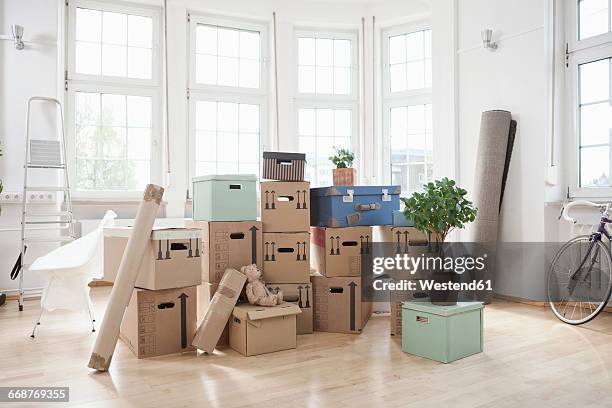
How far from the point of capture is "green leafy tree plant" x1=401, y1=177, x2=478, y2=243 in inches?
112

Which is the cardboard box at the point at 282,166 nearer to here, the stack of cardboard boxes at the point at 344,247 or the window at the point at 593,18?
the stack of cardboard boxes at the point at 344,247

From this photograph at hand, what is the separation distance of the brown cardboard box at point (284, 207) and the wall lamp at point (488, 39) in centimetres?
240

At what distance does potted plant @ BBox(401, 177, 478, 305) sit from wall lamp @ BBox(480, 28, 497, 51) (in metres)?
2.30

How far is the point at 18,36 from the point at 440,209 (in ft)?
→ 13.1

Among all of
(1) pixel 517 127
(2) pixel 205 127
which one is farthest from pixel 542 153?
(2) pixel 205 127

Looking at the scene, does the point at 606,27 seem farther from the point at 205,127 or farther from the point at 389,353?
the point at 205,127

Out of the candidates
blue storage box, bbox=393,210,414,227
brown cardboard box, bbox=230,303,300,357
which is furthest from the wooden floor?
blue storage box, bbox=393,210,414,227

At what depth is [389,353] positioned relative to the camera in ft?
9.60

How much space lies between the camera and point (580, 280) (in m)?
3.78

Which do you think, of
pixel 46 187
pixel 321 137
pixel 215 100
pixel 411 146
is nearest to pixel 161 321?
pixel 46 187

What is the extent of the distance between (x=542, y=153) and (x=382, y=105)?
7.15ft

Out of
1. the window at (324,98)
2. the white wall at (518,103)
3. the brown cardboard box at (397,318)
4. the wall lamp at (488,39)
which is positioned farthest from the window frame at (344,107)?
the brown cardboard box at (397,318)

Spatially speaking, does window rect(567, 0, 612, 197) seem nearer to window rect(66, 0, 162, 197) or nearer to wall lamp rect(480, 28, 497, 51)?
wall lamp rect(480, 28, 497, 51)

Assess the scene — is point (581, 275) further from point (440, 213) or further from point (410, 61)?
point (410, 61)
